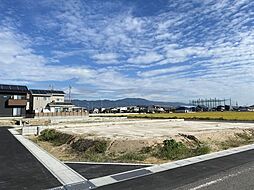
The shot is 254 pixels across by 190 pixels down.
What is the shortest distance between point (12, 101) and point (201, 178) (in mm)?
36848

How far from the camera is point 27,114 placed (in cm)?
4116

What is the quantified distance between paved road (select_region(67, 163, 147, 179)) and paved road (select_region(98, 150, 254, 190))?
1062 millimetres

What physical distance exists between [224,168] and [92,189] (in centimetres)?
411

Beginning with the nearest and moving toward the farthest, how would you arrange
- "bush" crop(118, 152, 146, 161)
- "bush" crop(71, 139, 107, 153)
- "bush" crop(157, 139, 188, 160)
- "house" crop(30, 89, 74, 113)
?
"bush" crop(118, 152, 146, 161)
"bush" crop(157, 139, 188, 160)
"bush" crop(71, 139, 107, 153)
"house" crop(30, 89, 74, 113)

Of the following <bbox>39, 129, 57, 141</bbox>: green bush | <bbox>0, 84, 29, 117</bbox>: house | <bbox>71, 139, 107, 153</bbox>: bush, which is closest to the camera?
<bbox>71, 139, 107, 153</bbox>: bush

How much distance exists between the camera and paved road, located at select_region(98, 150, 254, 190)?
6.04 meters

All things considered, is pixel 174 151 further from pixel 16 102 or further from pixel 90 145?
pixel 16 102

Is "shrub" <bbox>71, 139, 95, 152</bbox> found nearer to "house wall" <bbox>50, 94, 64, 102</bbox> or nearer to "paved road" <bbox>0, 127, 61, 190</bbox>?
"paved road" <bbox>0, 127, 61, 190</bbox>

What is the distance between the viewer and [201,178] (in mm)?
6762

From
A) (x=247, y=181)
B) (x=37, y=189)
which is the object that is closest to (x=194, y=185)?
(x=247, y=181)

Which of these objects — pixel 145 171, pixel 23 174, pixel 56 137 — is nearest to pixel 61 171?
pixel 23 174

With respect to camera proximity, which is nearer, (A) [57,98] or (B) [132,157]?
(B) [132,157]

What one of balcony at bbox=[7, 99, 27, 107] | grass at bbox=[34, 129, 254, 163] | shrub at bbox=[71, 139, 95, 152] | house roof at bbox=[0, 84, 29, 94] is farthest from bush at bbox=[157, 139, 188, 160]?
house roof at bbox=[0, 84, 29, 94]

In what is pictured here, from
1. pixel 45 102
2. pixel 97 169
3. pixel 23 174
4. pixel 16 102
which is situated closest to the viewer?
pixel 23 174
